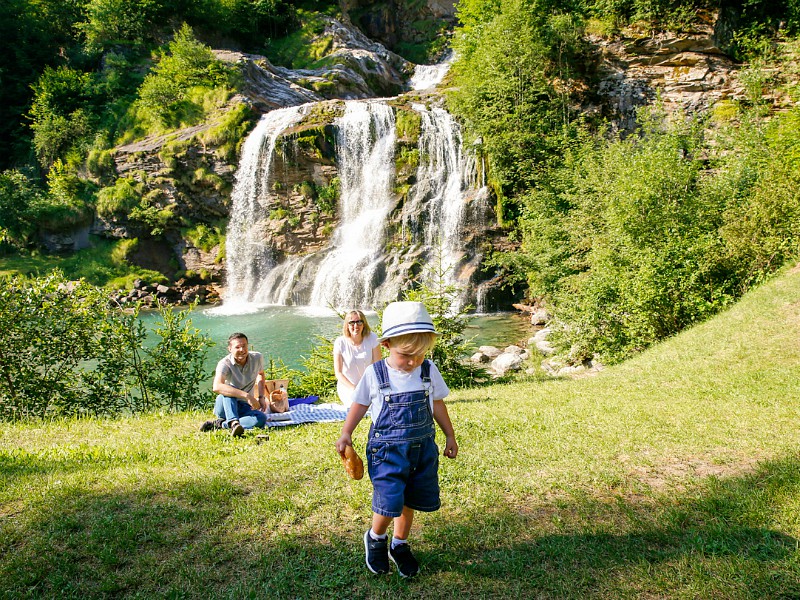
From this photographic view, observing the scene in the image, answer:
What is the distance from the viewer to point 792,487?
3.74m

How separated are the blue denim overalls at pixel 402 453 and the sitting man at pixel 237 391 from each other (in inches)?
148

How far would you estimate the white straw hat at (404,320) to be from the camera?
287 cm

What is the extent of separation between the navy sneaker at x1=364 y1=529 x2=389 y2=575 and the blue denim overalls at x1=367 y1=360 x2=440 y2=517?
0.89 ft

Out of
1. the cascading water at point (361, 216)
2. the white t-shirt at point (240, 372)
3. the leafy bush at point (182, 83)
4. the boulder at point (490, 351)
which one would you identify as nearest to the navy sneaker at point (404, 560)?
the white t-shirt at point (240, 372)

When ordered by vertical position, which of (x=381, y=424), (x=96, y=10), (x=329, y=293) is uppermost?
(x=96, y=10)

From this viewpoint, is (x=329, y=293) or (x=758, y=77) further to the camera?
(x=329, y=293)

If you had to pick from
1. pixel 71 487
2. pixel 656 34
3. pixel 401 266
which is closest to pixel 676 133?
pixel 656 34

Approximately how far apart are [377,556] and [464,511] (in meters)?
0.97

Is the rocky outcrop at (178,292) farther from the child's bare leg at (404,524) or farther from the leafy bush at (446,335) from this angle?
the child's bare leg at (404,524)

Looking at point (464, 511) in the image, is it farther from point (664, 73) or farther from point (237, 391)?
point (664, 73)

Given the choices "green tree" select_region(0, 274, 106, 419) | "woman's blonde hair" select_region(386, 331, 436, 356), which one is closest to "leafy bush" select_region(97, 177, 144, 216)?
"green tree" select_region(0, 274, 106, 419)

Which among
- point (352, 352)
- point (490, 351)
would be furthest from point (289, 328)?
point (352, 352)

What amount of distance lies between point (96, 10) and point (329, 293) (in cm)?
2974

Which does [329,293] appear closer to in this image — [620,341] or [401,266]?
[401,266]
